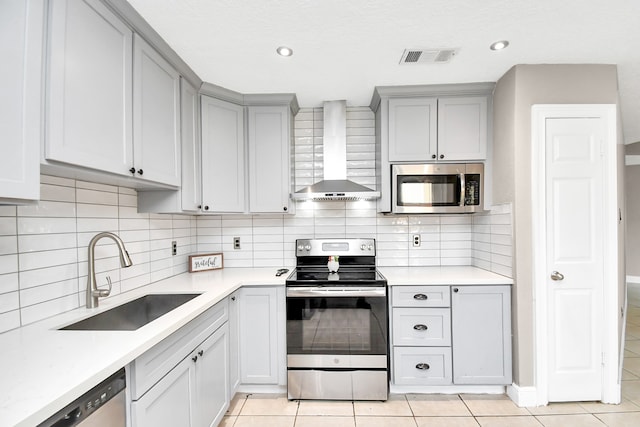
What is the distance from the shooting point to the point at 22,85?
98 centimetres

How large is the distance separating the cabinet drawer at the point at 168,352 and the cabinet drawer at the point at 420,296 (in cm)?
128

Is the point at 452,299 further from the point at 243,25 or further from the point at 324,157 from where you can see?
the point at 243,25

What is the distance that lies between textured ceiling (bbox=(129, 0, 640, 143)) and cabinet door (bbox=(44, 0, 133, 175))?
267 millimetres

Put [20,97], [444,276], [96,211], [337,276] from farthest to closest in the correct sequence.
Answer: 1. [337,276]
2. [444,276]
3. [96,211]
4. [20,97]

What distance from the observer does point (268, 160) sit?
8.71 ft

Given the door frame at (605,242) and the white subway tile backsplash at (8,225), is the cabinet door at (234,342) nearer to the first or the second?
the white subway tile backsplash at (8,225)

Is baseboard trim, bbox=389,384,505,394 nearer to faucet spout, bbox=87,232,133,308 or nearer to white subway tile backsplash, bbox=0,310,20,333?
faucet spout, bbox=87,232,133,308

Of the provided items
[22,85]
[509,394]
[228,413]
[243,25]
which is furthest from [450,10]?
[228,413]

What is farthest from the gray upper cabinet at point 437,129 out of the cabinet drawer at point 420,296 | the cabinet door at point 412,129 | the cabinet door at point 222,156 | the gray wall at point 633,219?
the gray wall at point 633,219

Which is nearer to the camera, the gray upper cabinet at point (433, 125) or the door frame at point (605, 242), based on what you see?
the door frame at point (605, 242)

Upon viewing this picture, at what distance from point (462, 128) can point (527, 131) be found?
49 centimetres

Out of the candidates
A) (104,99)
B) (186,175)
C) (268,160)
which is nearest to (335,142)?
(268,160)

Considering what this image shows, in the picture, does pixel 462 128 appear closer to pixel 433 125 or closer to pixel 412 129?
pixel 433 125

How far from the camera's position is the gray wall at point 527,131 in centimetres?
213
